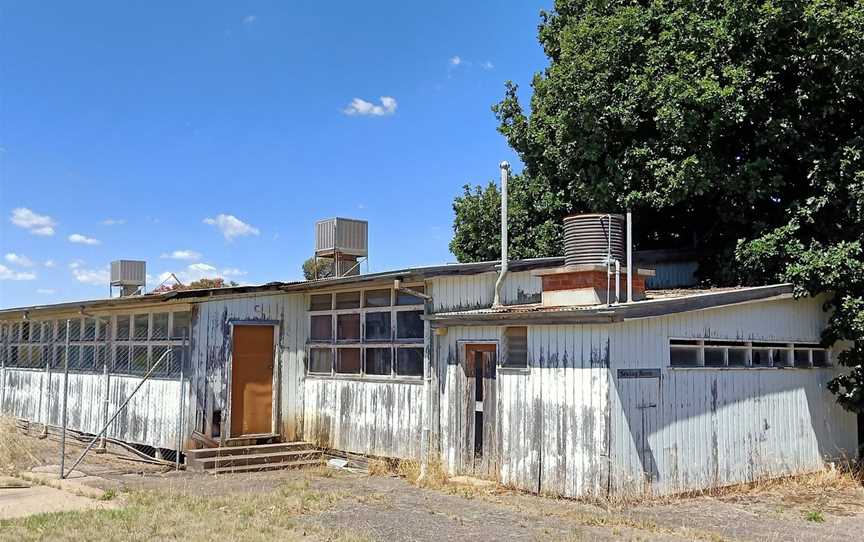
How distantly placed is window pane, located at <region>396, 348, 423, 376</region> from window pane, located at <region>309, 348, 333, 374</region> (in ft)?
5.84

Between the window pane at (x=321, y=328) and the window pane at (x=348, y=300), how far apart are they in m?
0.38

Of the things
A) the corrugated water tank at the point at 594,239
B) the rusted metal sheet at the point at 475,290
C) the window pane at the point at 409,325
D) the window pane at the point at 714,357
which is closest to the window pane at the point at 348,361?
the window pane at the point at 409,325

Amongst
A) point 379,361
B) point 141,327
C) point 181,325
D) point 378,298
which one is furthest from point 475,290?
point 141,327

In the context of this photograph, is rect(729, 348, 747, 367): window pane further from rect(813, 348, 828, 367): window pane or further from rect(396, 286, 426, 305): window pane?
rect(396, 286, 426, 305): window pane

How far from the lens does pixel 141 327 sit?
15281mm

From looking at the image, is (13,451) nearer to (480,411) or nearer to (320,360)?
(320,360)

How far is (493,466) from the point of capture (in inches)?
444

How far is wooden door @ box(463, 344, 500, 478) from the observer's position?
11438mm

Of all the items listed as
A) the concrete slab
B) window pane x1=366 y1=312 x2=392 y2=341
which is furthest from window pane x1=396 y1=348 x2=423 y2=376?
the concrete slab

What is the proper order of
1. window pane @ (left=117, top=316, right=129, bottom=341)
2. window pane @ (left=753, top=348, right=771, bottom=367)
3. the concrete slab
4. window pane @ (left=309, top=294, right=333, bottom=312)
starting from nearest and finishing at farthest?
1. the concrete slab
2. window pane @ (left=753, top=348, right=771, bottom=367)
3. window pane @ (left=309, top=294, right=333, bottom=312)
4. window pane @ (left=117, top=316, right=129, bottom=341)

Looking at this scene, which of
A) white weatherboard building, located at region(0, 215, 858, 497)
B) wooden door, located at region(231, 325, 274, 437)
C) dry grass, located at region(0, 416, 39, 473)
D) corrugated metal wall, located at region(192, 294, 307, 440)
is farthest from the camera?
wooden door, located at region(231, 325, 274, 437)

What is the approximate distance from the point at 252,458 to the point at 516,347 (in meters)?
4.98

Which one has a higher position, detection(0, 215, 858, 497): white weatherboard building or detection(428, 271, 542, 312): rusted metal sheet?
detection(428, 271, 542, 312): rusted metal sheet

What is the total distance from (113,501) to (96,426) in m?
6.80
